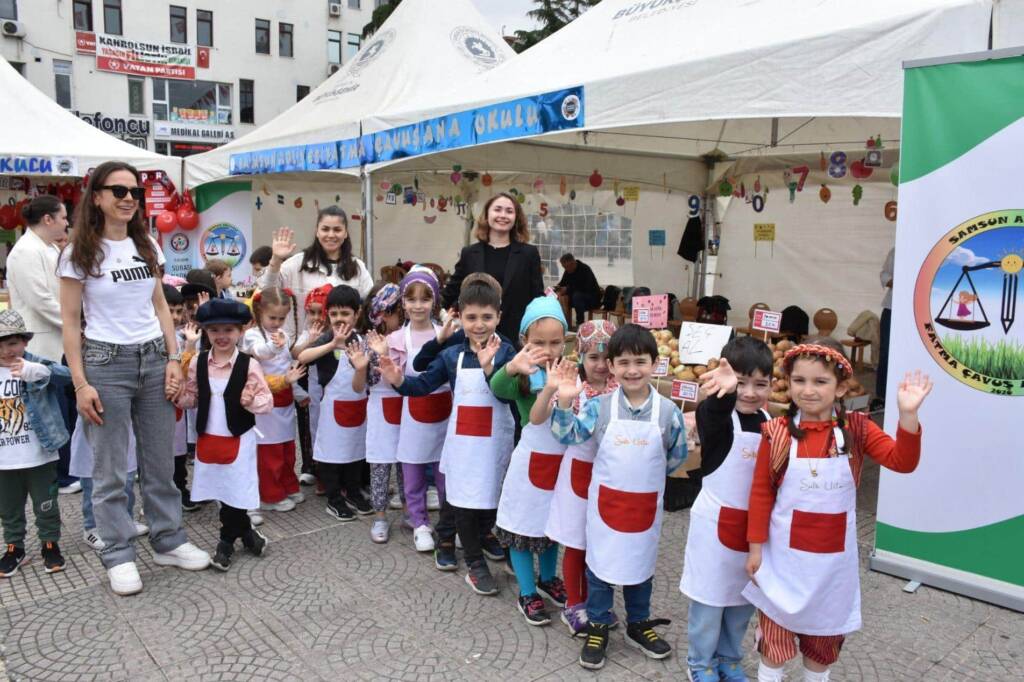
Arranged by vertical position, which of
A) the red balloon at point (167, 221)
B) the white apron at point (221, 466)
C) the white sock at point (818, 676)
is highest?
the red balloon at point (167, 221)

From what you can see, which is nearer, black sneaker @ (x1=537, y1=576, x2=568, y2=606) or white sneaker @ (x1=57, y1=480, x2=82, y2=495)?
black sneaker @ (x1=537, y1=576, x2=568, y2=606)

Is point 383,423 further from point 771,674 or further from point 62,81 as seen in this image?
point 62,81

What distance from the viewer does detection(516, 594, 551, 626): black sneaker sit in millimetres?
2988

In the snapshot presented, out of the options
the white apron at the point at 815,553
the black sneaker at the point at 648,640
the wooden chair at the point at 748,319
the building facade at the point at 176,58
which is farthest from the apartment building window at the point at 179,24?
the white apron at the point at 815,553

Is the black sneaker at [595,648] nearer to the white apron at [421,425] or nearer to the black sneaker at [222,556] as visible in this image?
the white apron at [421,425]

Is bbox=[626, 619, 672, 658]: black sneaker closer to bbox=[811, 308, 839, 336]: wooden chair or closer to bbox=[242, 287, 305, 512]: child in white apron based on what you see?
bbox=[242, 287, 305, 512]: child in white apron

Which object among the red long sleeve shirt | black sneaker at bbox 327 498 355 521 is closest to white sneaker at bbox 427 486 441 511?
black sneaker at bbox 327 498 355 521

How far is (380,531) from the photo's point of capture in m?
3.85

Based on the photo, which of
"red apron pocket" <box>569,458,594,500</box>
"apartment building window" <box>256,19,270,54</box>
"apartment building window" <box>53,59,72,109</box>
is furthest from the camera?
"apartment building window" <box>256,19,270,54</box>

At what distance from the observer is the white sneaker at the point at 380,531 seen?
12.6 feet

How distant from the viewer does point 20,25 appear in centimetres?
2627

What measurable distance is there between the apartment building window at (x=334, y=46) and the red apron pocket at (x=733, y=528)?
35668mm

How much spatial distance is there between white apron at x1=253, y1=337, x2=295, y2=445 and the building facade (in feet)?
94.8

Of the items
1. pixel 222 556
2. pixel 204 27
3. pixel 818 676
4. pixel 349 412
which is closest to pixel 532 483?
pixel 818 676
